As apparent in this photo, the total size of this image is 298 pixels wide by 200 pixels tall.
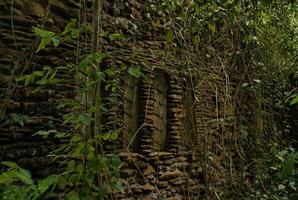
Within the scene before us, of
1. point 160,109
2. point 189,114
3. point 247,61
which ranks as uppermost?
point 247,61

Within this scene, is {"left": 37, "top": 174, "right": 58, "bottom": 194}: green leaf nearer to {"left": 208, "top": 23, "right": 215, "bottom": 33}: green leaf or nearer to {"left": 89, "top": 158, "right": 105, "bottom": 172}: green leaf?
{"left": 89, "top": 158, "right": 105, "bottom": 172}: green leaf

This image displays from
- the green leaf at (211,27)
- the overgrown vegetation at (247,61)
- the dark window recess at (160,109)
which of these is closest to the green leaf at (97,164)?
the overgrown vegetation at (247,61)

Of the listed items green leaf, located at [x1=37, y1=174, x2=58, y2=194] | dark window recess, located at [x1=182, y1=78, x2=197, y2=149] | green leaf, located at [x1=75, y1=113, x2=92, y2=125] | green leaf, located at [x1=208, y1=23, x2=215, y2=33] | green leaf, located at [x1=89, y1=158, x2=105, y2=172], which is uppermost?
green leaf, located at [x1=208, y1=23, x2=215, y2=33]

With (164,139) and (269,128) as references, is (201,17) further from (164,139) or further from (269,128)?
(269,128)

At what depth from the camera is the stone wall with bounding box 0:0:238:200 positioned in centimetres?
365

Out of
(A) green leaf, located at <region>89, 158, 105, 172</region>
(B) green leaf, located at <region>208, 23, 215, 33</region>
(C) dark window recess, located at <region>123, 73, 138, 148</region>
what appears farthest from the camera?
(C) dark window recess, located at <region>123, 73, 138, 148</region>

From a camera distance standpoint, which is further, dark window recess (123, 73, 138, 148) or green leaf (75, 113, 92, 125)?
dark window recess (123, 73, 138, 148)

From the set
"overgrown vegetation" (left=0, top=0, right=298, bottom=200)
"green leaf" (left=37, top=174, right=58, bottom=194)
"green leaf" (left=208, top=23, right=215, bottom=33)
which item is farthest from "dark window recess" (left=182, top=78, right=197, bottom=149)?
"green leaf" (left=37, top=174, right=58, bottom=194)

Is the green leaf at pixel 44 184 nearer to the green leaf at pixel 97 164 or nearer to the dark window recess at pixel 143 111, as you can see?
the green leaf at pixel 97 164

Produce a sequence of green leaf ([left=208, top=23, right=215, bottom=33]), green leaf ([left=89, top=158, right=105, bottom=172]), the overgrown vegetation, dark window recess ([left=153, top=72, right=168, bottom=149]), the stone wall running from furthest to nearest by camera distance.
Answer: dark window recess ([left=153, top=72, right=168, bottom=149]), green leaf ([left=208, top=23, right=215, bottom=33]), the overgrown vegetation, the stone wall, green leaf ([left=89, top=158, right=105, bottom=172])

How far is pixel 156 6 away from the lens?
5.05 metres

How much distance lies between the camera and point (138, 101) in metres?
5.23

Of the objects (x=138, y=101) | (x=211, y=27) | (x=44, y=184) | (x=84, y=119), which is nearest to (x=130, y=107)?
(x=138, y=101)

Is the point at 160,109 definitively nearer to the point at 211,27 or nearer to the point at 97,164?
the point at 211,27
